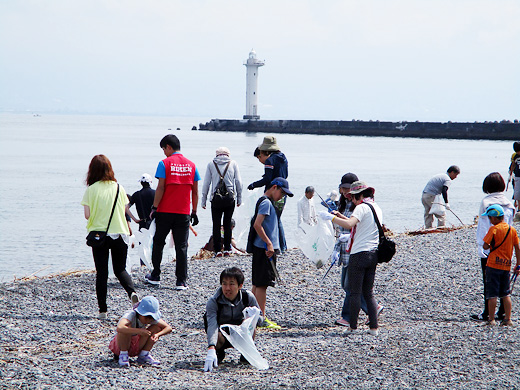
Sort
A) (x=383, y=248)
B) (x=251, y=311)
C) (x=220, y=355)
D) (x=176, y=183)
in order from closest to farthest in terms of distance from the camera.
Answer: (x=251, y=311) → (x=220, y=355) → (x=383, y=248) → (x=176, y=183)

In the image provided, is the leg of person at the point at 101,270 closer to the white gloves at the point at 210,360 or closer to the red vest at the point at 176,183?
the red vest at the point at 176,183

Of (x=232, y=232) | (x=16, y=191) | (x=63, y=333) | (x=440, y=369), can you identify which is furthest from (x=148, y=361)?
(x=16, y=191)

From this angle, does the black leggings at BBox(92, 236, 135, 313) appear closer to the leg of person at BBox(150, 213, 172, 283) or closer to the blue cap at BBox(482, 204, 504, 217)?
the leg of person at BBox(150, 213, 172, 283)

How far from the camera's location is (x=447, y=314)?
7625 millimetres

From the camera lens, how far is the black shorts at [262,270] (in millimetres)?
6465

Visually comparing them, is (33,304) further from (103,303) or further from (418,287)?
(418,287)

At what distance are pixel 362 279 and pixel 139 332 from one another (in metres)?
2.17

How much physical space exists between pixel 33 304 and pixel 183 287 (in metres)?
1.78

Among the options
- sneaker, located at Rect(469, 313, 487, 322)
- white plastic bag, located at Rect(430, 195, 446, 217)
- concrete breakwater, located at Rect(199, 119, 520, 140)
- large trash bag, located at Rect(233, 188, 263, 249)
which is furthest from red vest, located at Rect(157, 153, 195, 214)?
concrete breakwater, located at Rect(199, 119, 520, 140)

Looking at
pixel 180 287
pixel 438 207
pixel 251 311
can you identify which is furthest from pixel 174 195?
pixel 438 207

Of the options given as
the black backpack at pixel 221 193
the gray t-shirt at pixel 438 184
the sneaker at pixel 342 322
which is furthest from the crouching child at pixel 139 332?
the gray t-shirt at pixel 438 184

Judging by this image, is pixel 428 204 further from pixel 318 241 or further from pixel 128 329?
pixel 128 329

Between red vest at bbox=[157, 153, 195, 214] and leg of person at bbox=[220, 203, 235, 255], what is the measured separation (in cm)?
219

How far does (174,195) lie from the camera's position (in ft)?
26.1
